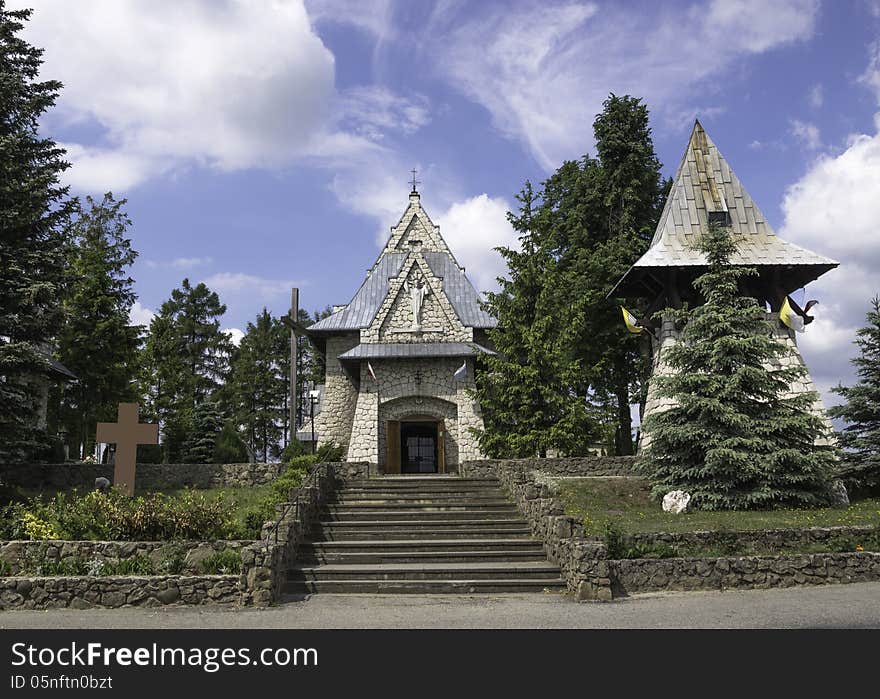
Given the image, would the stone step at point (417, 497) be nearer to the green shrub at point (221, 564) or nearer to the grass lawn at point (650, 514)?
the grass lawn at point (650, 514)

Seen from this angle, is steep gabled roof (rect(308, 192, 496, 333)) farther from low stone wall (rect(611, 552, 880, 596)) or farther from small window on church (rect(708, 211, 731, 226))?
low stone wall (rect(611, 552, 880, 596))

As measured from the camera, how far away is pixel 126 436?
1556 cm

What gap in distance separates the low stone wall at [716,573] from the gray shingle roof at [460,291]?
15202mm

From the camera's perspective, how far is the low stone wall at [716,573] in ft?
36.0

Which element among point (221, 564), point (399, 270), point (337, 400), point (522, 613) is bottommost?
point (522, 613)

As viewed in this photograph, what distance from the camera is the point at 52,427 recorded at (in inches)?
1116

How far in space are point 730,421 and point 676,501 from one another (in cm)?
204

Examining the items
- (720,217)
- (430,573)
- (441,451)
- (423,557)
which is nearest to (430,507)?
(423,557)

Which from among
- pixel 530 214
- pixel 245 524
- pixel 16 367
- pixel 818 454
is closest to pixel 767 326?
pixel 818 454

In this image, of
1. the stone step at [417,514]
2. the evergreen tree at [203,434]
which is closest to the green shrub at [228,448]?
the evergreen tree at [203,434]

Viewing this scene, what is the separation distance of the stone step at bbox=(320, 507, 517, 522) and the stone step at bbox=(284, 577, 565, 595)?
3207mm

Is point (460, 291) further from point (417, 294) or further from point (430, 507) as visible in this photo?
point (430, 507)

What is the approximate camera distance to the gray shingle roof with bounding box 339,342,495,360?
24.1m

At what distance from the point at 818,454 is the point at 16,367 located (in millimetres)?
17689
